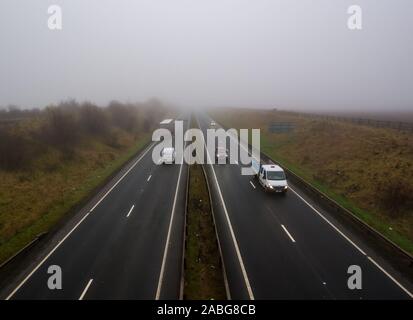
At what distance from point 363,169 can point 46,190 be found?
30.9 m

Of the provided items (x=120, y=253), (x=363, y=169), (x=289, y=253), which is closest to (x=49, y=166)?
(x=120, y=253)

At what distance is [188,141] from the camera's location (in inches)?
2126

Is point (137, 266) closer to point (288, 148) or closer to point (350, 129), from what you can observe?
point (288, 148)

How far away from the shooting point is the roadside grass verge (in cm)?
1873

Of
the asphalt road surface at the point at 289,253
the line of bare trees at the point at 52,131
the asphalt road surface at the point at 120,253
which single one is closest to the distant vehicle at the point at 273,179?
the asphalt road surface at the point at 289,253

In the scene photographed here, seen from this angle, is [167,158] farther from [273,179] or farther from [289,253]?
[289,253]

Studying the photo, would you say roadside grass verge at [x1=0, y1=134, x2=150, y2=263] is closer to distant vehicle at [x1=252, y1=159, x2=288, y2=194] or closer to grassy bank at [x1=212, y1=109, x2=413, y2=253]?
distant vehicle at [x1=252, y1=159, x2=288, y2=194]

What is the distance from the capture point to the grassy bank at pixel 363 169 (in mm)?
19922

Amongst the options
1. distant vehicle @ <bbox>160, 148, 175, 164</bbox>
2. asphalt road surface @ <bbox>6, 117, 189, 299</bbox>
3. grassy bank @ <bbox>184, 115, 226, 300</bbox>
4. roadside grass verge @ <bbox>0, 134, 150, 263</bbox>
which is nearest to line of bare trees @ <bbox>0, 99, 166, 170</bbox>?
roadside grass verge @ <bbox>0, 134, 150, 263</bbox>

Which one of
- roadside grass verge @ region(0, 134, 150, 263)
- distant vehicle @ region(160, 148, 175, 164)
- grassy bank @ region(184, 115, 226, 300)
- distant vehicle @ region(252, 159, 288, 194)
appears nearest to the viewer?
grassy bank @ region(184, 115, 226, 300)

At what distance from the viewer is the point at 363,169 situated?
92.3ft

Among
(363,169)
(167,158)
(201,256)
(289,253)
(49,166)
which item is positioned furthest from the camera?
(167,158)

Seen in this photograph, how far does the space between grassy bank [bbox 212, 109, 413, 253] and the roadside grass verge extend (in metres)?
21.8

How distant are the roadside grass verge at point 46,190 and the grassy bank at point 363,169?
21.8 meters
